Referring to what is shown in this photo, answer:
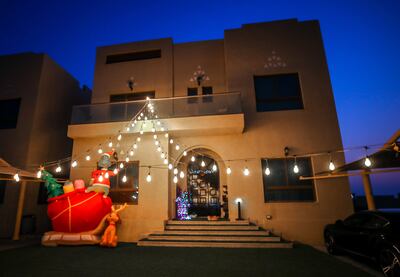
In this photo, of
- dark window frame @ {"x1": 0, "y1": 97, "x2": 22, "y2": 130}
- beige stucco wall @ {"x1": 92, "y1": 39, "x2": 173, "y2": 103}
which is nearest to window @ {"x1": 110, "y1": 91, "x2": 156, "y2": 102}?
beige stucco wall @ {"x1": 92, "y1": 39, "x2": 173, "y2": 103}

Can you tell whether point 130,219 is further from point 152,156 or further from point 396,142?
point 396,142

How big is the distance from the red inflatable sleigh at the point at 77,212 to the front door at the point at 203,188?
3972 millimetres

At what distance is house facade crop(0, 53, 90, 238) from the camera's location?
9492 millimetres

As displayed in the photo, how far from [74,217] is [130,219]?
2.02 meters

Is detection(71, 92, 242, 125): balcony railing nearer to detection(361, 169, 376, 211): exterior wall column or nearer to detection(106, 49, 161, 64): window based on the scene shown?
detection(106, 49, 161, 64): window

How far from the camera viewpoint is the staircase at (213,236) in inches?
278

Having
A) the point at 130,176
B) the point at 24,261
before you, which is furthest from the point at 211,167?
the point at 24,261

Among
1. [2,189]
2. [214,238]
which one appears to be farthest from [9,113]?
[214,238]

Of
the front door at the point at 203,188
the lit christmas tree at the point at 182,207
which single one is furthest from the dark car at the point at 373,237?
the lit christmas tree at the point at 182,207

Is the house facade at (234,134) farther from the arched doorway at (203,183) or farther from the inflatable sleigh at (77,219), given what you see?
the inflatable sleigh at (77,219)

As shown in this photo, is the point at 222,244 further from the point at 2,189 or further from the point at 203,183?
the point at 2,189

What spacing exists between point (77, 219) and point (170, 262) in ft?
12.8

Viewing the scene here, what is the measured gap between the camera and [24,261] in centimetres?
580

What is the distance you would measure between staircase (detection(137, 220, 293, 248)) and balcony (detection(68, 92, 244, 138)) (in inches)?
140
